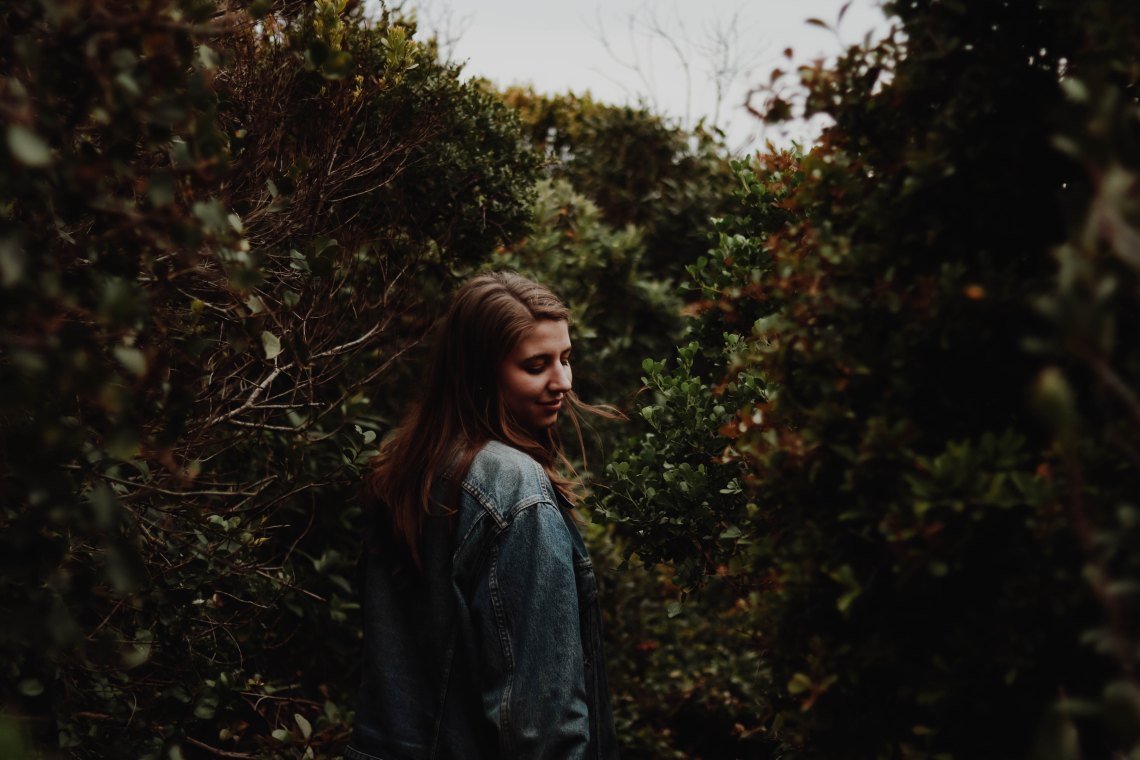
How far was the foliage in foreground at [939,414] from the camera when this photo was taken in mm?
1608

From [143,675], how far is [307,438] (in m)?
1.00

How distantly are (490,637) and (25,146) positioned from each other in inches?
65.1

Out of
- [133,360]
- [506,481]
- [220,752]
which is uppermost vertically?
[506,481]

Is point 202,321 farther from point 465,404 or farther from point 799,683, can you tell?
point 799,683

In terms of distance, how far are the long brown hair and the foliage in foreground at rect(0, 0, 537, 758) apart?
372 mm

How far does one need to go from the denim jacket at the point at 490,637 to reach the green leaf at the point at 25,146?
151 cm

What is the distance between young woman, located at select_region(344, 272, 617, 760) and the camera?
2400 millimetres

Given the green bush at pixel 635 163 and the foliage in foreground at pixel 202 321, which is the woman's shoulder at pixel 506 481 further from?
the green bush at pixel 635 163

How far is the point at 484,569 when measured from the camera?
2545 millimetres

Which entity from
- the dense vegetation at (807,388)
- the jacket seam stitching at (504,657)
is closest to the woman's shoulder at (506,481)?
the jacket seam stitching at (504,657)

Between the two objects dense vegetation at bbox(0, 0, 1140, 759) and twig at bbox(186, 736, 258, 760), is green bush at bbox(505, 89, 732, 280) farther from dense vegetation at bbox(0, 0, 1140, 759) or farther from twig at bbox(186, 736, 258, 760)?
twig at bbox(186, 736, 258, 760)

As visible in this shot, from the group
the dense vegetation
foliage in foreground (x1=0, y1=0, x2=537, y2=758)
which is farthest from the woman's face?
foliage in foreground (x1=0, y1=0, x2=537, y2=758)

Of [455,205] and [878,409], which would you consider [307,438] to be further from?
[878,409]

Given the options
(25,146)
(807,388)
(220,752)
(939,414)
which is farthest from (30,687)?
(939,414)
